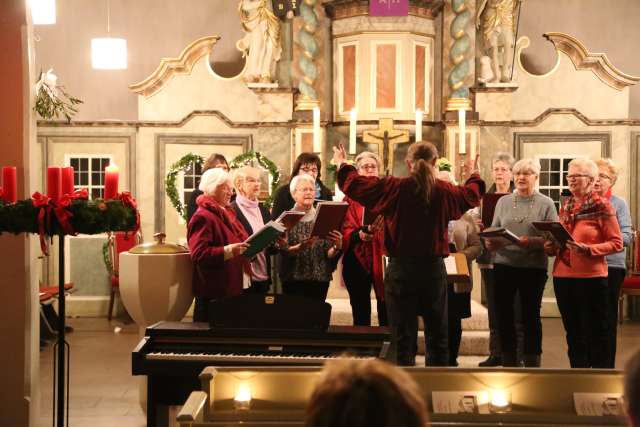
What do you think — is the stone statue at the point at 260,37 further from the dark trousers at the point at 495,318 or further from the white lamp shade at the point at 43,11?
the dark trousers at the point at 495,318

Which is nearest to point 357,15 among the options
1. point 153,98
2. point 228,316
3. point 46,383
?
point 153,98

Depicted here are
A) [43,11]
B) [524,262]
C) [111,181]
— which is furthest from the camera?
[43,11]

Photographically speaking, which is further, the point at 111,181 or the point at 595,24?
the point at 595,24

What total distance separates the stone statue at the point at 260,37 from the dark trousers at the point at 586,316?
17.0 feet

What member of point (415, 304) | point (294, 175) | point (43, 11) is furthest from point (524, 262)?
point (43, 11)

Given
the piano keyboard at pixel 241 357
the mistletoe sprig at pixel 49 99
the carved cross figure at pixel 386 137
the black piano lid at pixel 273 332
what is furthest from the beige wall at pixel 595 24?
the piano keyboard at pixel 241 357

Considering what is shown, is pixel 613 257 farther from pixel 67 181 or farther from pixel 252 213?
pixel 67 181

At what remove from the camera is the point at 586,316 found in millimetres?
5016

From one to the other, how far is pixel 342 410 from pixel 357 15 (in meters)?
8.48

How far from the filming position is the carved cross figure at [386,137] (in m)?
9.11

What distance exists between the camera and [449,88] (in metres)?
9.76

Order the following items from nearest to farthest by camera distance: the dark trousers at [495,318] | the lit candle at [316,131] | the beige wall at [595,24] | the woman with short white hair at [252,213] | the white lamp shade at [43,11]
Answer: the woman with short white hair at [252,213], the dark trousers at [495,318], the white lamp shade at [43,11], the lit candle at [316,131], the beige wall at [595,24]

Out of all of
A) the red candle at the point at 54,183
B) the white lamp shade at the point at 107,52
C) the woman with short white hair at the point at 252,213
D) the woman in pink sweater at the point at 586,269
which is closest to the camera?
the red candle at the point at 54,183

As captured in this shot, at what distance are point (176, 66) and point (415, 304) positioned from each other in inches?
232
